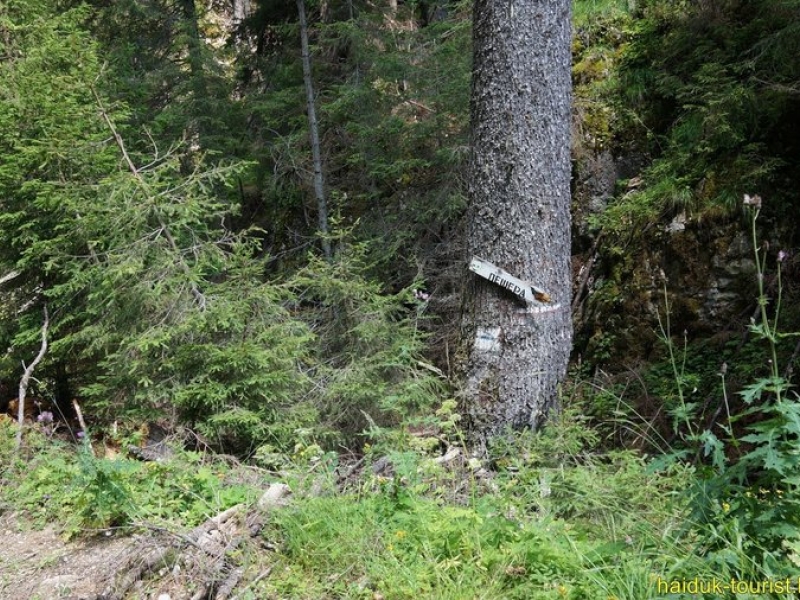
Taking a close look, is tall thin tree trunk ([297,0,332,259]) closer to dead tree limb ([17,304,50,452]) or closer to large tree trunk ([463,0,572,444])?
dead tree limb ([17,304,50,452])

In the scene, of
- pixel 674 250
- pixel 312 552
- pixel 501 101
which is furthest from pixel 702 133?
pixel 312 552

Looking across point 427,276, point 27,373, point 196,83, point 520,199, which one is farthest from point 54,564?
point 196,83

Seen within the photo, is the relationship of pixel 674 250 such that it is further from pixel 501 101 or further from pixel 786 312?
pixel 501 101

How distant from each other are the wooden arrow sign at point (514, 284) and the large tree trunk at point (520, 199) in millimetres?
44

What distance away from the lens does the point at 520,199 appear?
12.4 feet

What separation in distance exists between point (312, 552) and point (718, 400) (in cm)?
300

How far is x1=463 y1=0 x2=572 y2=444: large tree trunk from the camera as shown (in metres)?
3.75

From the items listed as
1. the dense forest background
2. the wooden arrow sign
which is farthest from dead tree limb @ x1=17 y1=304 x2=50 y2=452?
the wooden arrow sign

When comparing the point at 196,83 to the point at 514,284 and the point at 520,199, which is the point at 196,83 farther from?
the point at 514,284

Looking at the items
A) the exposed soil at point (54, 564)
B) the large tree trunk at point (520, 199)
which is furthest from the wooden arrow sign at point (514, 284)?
the exposed soil at point (54, 564)

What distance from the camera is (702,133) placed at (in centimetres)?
504

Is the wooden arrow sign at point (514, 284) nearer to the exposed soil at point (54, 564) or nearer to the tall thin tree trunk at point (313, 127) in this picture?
the exposed soil at point (54, 564)

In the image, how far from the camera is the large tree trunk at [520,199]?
3.75 metres

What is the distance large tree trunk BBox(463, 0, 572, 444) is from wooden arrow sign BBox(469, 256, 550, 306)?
4 centimetres
